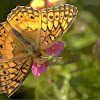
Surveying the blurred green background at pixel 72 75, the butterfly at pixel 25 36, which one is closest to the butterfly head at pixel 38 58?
the butterfly at pixel 25 36

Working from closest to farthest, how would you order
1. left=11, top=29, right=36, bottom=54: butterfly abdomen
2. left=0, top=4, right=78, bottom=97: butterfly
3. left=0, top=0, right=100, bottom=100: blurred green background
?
left=0, top=4, right=78, bottom=97: butterfly < left=11, top=29, right=36, bottom=54: butterfly abdomen < left=0, top=0, right=100, bottom=100: blurred green background

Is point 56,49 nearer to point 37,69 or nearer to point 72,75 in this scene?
point 37,69

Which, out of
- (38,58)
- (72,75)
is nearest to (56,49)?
(38,58)

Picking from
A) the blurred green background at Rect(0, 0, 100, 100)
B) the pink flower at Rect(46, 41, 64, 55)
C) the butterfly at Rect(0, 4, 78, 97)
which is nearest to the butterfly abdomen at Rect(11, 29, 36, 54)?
the butterfly at Rect(0, 4, 78, 97)

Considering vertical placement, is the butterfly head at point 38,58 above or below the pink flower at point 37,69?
above

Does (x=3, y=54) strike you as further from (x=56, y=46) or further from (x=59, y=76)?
(x=59, y=76)

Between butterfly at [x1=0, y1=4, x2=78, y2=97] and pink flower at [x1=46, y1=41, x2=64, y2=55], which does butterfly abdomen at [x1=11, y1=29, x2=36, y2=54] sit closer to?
butterfly at [x1=0, y1=4, x2=78, y2=97]

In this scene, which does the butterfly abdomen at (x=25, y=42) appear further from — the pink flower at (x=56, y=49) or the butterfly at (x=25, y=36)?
the pink flower at (x=56, y=49)
